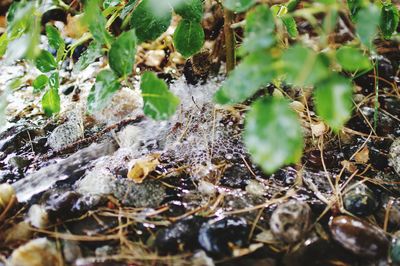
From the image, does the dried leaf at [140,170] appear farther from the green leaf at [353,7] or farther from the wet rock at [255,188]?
the green leaf at [353,7]

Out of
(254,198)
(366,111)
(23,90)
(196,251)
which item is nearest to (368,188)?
(254,198)

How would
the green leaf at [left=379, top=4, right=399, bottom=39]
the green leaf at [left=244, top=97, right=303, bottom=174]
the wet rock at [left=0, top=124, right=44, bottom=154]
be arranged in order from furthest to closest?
the wet rock at [left=0, top=124, right=44, bottom=154] → the green leaf at [left=379, top=4, right=399, bottom=39] → the green leaf at [left=244, top=97, right=303, bottom=174]

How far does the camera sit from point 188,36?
1230 millimetres

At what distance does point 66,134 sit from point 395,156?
1.31m

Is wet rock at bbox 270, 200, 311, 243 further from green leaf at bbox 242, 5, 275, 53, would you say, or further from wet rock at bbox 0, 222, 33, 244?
wet rock at bbox 0, 222, 33, 244

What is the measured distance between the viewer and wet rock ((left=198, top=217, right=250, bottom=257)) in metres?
1.05

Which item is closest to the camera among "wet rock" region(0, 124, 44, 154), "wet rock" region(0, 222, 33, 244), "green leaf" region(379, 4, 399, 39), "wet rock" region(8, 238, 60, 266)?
"wet rock" region(8, 238, 60, 266)

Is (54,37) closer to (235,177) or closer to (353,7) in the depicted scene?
(235,177)

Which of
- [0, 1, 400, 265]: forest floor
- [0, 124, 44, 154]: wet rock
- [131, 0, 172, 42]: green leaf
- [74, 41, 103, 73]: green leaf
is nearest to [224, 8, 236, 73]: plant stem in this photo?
[0, 1, 400, 265]: forest floor

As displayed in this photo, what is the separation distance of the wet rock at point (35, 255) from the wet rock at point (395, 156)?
118cm

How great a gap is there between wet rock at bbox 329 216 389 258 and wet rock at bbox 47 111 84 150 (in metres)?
1.06

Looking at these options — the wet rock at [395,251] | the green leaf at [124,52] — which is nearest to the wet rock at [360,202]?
the wet rock at [395,251]

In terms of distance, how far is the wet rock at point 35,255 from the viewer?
3.22 ft

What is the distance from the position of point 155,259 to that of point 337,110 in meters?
0.65
